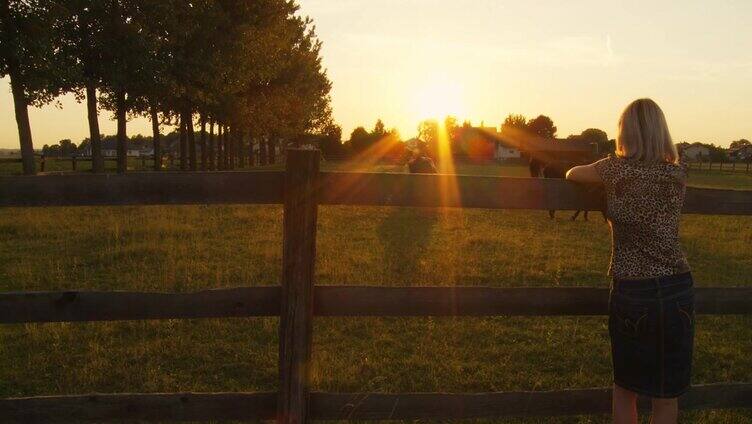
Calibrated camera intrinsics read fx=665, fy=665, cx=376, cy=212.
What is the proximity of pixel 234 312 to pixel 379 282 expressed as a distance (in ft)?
17.8

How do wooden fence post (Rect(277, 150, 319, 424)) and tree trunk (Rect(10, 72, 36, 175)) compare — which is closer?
wooden fence post (Rect(277, 150, 319, 424))

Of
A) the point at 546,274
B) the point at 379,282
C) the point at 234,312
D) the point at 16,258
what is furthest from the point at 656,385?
the point at 16,258

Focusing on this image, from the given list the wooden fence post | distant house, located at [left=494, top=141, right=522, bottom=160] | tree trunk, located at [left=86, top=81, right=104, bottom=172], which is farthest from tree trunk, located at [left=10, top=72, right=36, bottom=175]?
distant house, located at [left=494, top=141, right=522, bottom=160]

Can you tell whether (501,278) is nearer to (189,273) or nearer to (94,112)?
(189,273)

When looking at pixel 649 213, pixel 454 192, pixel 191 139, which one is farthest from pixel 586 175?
pixel 191 139

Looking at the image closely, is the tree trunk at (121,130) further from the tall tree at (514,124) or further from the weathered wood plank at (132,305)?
the tall tree at (514,124)

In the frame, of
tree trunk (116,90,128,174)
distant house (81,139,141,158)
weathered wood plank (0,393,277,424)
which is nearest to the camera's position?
weathered wood plank (0,393,277,424)

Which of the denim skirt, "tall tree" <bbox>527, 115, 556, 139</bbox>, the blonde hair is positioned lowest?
the denim skirt

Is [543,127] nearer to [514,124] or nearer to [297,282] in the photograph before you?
[514,124]

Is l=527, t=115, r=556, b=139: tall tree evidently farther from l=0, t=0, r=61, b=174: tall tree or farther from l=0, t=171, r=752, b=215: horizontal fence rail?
l=0, t=171, r=752, b=215: horizontal fence rail

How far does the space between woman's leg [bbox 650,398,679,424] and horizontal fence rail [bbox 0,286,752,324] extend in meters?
0.69

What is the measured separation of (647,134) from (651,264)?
61 centimetres

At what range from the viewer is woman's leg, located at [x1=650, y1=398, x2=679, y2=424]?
3225 millimetres

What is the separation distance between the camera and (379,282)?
28.9 ft
